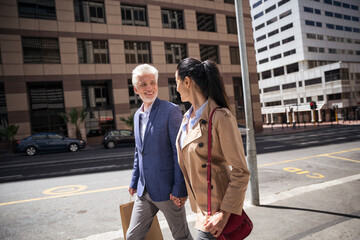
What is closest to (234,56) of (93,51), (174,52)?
Result: (174,52)

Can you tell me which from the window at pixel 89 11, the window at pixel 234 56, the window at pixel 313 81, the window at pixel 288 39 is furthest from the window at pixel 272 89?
the window at pixel 89 11

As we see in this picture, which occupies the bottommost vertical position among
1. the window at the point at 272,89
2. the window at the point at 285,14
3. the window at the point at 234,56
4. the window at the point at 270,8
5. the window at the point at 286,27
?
the window at the point at 272,89

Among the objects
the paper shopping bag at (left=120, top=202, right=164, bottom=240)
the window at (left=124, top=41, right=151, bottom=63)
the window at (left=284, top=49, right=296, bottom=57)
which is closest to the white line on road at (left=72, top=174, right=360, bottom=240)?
the paper shopping bag at (left=120, top=202, right=164, bottom=240)

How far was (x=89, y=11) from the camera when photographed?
869 inches

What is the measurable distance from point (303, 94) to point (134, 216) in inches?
1938

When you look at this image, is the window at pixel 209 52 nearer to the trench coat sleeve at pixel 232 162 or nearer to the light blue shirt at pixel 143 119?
the light blue shirt at pixel 143 119

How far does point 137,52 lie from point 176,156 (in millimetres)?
23094

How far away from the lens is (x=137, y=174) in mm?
2447

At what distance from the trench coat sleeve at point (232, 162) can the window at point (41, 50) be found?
76.9ft

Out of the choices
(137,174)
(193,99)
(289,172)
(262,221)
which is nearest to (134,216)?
(137,174)

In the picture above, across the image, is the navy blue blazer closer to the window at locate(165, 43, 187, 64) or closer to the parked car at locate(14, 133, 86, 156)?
the parked car at locate(14, 133, 86, 156)

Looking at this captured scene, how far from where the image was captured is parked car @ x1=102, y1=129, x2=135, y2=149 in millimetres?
17150

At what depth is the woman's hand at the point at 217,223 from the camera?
1.46 m

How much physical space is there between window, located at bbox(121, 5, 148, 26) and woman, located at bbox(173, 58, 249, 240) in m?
24.3
